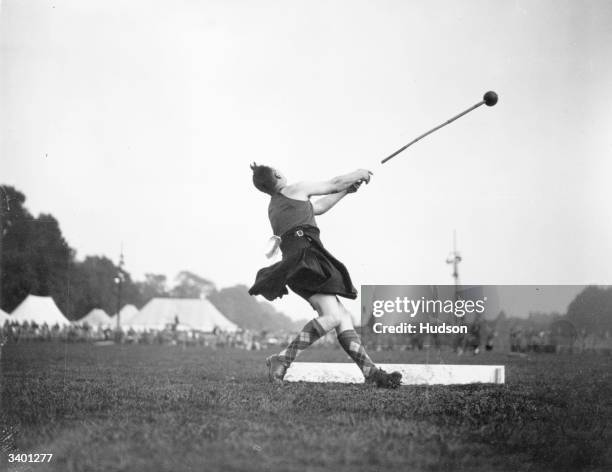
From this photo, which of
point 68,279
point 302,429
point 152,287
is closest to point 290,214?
point 302,429

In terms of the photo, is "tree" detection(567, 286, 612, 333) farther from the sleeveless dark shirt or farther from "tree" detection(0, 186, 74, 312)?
"tree" detection(0, 186, 74, 312)

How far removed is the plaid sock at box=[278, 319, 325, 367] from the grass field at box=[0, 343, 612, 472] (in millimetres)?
310

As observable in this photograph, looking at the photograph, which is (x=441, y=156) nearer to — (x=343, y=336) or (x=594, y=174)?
(x=594, y=174)

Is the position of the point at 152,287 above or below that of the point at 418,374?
above

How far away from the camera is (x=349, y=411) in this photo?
11.5 ft

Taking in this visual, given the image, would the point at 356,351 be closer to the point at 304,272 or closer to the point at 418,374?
the point at 304,272

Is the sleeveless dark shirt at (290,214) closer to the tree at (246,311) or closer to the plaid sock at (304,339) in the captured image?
the plaid sock at (304,339)

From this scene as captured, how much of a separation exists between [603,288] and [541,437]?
4.50m

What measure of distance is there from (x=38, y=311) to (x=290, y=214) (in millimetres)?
23405

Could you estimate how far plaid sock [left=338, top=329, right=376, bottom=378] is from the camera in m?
4.62

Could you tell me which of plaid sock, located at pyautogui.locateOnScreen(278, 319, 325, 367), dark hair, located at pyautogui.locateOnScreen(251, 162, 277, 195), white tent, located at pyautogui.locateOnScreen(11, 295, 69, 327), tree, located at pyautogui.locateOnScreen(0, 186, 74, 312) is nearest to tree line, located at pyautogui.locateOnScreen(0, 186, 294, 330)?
tree, located at pyautogui.locateOnScreen(0, 186, 74, 312)

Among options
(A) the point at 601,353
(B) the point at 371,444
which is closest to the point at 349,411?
(B) the point at 371,444

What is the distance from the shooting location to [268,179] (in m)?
5.04

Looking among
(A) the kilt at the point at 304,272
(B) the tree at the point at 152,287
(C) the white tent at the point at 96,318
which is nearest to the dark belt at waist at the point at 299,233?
(A) the kilt at the point at 304,272
